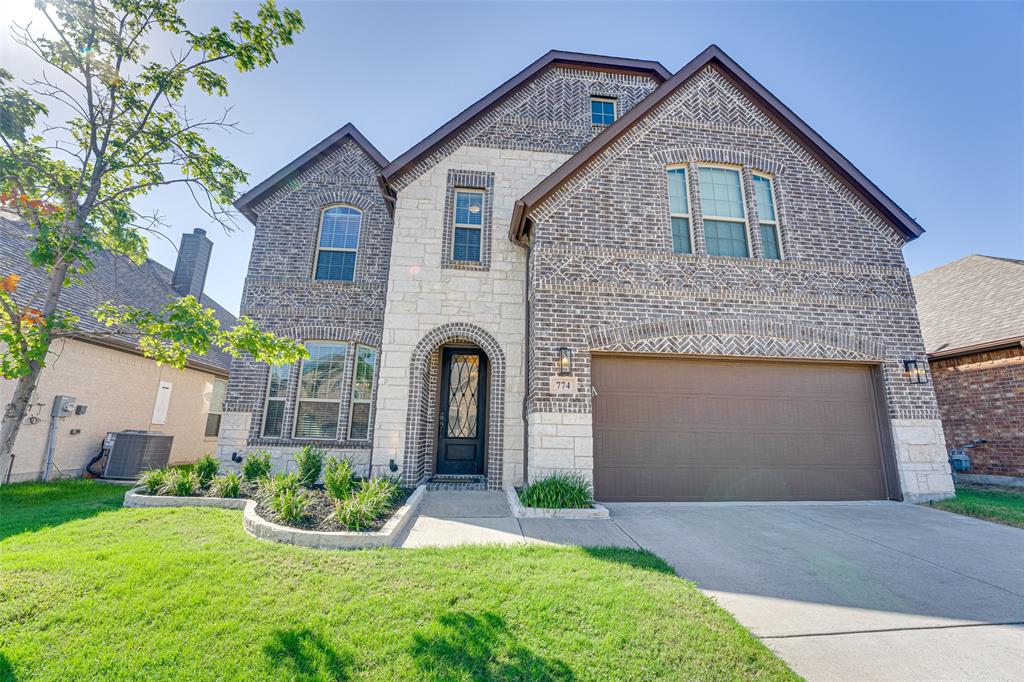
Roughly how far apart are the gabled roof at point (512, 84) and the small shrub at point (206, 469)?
6489mm

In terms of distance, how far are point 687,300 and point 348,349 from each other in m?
7.14

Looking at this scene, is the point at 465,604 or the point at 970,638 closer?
the point at 970,638

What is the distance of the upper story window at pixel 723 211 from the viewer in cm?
820

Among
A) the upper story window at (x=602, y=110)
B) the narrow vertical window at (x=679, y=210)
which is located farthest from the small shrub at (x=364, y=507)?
the upper story window at (x=602, y=110)

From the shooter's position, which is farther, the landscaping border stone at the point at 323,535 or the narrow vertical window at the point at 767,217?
the narrow vertical window at the point at 767,217

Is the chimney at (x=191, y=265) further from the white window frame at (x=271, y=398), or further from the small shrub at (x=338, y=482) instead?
the small shrub at (x=338, y=482)

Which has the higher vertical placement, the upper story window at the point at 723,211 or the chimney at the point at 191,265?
the chimney at the point at 191,265

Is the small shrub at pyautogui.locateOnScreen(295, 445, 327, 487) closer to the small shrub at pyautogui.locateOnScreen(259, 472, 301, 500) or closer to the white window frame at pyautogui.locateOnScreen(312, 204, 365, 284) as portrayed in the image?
the small shrub at pyautogui.locateOnScreen(259, 472, 301, 500)

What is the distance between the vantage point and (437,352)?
9.02 metres

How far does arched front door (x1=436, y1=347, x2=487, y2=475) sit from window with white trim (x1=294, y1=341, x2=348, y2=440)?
2304mm

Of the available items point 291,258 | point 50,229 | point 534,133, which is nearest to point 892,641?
point 50,229

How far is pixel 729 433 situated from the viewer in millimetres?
7422

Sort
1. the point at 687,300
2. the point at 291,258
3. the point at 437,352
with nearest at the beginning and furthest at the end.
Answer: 1. the point at 687,300
2. the point at 437,352
3. the point at 291,258

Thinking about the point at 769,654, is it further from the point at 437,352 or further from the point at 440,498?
the point at 437,352
